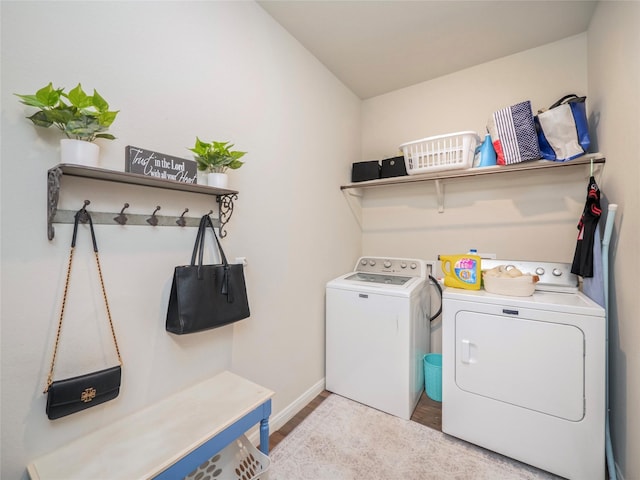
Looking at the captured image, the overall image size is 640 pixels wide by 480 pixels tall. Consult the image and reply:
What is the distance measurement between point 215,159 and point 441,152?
1.62 metres

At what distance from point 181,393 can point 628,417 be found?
2196 millimetres

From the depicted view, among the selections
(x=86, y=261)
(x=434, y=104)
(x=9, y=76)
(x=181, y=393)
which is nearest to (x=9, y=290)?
(x=86, y=261)

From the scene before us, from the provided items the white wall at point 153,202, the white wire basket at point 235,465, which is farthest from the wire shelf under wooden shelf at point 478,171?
the white wire basket at point 235,465

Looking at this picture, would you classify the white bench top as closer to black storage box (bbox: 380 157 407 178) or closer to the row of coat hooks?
the row of coat hooks

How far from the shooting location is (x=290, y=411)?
2.00 metres

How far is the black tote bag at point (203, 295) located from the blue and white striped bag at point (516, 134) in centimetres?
188

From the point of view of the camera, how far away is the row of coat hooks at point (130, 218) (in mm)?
1000

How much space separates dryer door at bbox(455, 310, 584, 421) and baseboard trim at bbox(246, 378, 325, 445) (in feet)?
3.56

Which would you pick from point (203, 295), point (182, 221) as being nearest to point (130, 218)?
point (182, 221)

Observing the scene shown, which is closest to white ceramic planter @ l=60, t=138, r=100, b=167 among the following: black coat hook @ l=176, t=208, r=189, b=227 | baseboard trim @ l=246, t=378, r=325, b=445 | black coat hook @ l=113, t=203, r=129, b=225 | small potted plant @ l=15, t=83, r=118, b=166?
small potted plant @ l=15, t=83, r=118, b=166

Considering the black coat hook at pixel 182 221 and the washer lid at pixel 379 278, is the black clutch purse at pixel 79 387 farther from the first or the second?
the washer lid at pixel 379 278

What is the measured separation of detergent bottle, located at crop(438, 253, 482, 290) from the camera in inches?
74.7

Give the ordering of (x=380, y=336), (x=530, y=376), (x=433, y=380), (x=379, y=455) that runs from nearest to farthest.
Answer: (x=530, y=376) < (x=379, y=455) < (x=380, y=336) < (x=433, y=380)

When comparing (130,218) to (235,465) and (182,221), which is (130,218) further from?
(235,465)
